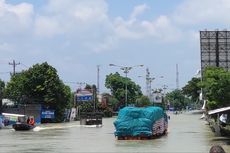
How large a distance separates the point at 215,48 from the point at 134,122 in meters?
50.4

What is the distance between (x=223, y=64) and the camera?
269 feet

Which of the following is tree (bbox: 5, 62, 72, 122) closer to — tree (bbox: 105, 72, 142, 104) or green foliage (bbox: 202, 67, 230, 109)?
green foliage (bbox: 202, 67, 230, 109)

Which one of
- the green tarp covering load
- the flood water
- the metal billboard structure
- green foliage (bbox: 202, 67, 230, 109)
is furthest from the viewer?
the metal billboard structure

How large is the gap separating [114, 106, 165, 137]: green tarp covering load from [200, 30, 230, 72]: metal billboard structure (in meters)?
47.3

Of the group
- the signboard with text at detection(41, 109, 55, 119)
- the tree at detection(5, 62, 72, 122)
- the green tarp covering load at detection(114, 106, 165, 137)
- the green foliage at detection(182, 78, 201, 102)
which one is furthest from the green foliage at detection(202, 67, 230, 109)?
the green foliage at detection(182, 78, 201, 102)

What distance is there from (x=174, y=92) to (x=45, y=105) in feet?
404

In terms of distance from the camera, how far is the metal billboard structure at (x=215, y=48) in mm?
81188

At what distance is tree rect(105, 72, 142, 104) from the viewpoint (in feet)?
431

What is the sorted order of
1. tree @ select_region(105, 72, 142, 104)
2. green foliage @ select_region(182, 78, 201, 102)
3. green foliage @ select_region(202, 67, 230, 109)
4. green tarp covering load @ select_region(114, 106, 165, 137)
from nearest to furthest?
1. green tarp covering load @ select_region(114, 106, 165, 137)
2. green foliage @ select_region(202, 67, 230, 109)
3. green foliage @ select_region(182, 78, 201, 102)
4. tree @ select_region(105, 72, 142, 104)

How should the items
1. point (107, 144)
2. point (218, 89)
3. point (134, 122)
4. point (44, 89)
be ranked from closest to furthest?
point (107, 144) → point (134, 122) → point (218, 89) → point (44, 89)

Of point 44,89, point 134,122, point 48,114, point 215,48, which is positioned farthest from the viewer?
point 215,48

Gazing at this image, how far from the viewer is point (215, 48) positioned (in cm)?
8188

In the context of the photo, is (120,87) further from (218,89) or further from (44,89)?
(218,89)

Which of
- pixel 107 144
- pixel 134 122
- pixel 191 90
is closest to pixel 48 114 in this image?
pixel 134 122
